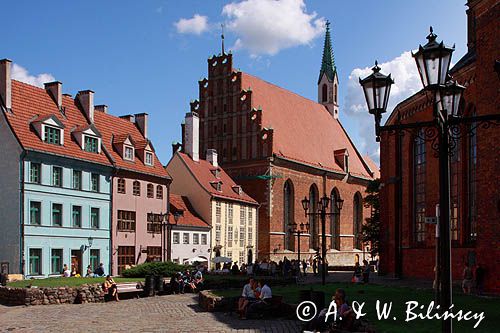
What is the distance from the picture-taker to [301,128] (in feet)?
237

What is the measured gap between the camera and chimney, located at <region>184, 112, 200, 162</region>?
190ft

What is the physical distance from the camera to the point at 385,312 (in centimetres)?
1734

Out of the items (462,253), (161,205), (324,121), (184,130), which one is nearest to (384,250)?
(462,253)

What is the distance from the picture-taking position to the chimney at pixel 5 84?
37.7m

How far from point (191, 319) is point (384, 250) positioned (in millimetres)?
25320

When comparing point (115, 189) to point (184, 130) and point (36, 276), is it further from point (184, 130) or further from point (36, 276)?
point (184, 130)

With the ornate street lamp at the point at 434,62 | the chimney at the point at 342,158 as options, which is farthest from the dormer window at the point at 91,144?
the chimney at the point at 342,158

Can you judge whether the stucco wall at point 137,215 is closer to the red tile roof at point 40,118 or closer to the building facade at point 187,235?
the building facade at point 187,235

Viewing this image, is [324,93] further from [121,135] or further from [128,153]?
[128,153]

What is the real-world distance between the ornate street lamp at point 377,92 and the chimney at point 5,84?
32672mm

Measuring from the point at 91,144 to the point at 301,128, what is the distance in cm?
Result: 3394

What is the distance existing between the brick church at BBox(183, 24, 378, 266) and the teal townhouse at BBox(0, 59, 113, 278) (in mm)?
20828

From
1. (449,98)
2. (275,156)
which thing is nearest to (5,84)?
(275,156)

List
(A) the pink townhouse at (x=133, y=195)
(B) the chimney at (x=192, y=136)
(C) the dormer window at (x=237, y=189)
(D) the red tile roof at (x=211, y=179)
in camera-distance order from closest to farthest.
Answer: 1. (A) the pink townhouse at (x=133, y=195)
2. (D) the red tile roof at (x=211, y=179)
3. (B) the chimney at (x=192, y=136)
4. (C) the dormer window at (x=237, y=189)
